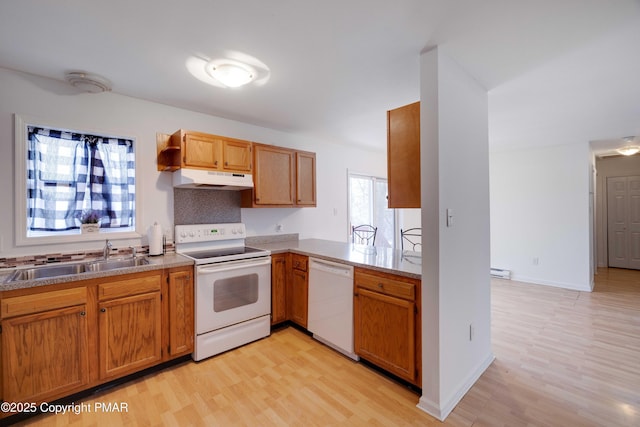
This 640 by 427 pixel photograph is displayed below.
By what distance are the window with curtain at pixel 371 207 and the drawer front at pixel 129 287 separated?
3.15 metres

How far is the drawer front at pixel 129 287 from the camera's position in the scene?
6.61ft

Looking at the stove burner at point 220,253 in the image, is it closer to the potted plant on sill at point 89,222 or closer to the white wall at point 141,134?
the white wall at point 141,134

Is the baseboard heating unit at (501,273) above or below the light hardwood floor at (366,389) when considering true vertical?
above

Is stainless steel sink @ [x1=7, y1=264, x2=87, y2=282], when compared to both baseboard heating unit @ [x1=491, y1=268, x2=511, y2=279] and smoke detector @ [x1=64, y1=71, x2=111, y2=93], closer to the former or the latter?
smoke detector @ [x1=64, y1=71, x2=111, y2=93]

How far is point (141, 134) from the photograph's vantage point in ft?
8.80

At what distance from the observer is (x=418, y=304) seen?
192 cm

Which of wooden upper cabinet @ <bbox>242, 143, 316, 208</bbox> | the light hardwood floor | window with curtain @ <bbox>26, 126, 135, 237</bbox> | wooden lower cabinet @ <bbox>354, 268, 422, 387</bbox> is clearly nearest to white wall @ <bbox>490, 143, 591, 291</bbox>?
the light hardwood floor

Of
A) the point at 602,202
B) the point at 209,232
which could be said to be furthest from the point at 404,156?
the point at 602,202

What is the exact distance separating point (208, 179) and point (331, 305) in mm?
1669

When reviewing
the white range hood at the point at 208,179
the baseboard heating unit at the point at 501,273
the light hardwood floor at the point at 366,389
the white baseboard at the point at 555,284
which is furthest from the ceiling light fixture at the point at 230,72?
the white baseboard at the point at 555,284

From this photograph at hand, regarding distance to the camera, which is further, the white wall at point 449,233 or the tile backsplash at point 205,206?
the tile backsplash at point 205,206

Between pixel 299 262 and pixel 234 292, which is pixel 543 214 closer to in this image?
pixel 299 262

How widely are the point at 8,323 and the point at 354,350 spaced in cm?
238

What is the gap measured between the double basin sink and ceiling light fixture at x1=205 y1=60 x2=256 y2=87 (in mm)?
1663
